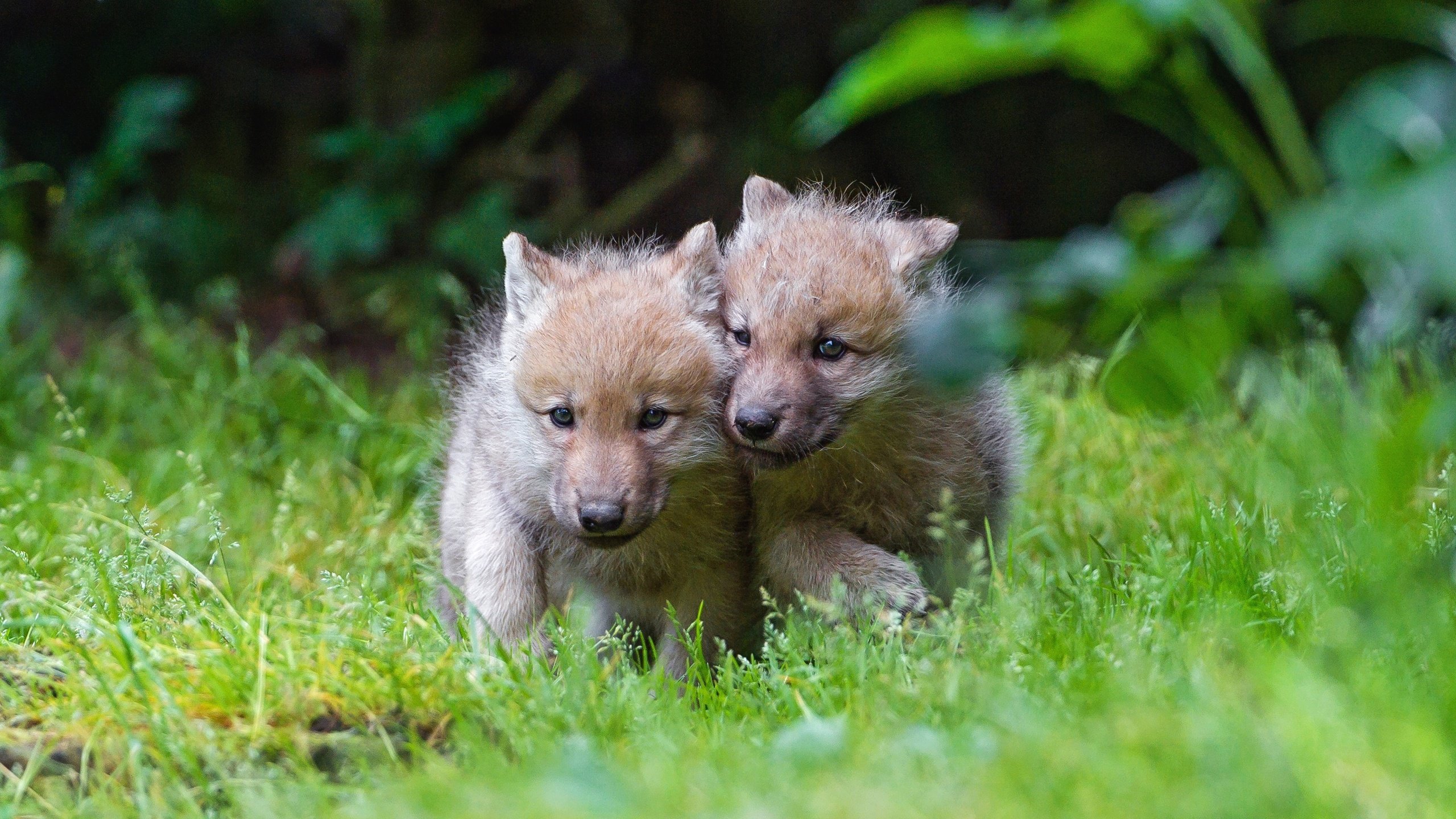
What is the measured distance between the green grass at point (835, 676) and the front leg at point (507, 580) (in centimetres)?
18

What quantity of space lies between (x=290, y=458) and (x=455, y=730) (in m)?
2.64

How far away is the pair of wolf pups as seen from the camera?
→ 324 cm

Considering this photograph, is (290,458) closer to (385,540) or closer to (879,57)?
(385,540)

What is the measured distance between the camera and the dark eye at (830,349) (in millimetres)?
3408

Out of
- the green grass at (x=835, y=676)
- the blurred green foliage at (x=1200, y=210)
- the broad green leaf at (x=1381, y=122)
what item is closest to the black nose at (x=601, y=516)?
the green grass at (x=835, y=676)

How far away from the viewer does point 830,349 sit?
3.42 metres

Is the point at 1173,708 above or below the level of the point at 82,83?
below

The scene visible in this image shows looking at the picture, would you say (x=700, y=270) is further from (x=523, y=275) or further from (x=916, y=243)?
(x=916, y=243)

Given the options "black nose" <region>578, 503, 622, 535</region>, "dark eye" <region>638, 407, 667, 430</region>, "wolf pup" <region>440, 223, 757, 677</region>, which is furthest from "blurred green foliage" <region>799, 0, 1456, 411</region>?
"black nose" <region>578, 503, 622, 535</region>

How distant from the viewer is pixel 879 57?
8.02 feet

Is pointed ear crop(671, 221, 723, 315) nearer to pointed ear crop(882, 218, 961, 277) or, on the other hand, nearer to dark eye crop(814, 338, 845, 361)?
dark eye crop(814, 338, 845, 361)

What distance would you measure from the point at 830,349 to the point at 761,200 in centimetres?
65

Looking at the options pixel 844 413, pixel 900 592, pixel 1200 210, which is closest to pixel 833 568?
pixel 900 592

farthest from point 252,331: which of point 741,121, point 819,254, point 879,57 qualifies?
point 879,57
